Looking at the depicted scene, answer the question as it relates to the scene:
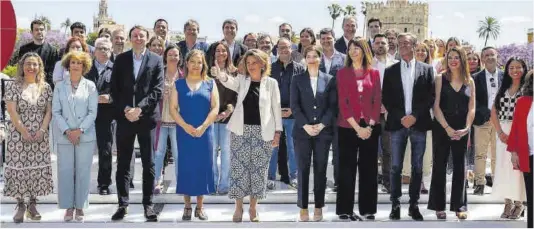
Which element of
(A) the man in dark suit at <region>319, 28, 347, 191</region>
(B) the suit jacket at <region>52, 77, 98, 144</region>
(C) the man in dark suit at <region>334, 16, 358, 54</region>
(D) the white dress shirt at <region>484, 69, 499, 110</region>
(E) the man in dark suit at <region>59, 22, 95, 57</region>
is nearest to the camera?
(B) the suit jacket at <region>52, 77, 98, 144</region>

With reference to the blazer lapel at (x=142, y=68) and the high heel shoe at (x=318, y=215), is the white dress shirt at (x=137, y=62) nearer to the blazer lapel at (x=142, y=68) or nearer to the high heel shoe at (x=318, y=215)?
the blazer lapel at (x=142, y=68)

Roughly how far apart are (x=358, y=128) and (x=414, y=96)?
2.19ft

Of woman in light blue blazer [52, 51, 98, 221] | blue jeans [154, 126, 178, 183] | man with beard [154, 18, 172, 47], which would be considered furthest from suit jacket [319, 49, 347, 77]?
woman in light blue blazer [52, 51, 98, 221]

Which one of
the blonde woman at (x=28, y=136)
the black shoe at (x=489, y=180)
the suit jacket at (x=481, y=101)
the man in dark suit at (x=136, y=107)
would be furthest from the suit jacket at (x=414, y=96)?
the blonde woman at (x=28, y=136)

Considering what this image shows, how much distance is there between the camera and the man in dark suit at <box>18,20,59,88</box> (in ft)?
24.8

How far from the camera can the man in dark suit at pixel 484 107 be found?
699 centimetres

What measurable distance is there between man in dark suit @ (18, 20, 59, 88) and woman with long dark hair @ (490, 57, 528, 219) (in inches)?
190

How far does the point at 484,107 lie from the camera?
7.01 meters

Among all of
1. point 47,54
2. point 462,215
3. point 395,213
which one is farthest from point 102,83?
point 462,215

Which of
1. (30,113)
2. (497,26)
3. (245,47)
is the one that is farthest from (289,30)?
(497,26)

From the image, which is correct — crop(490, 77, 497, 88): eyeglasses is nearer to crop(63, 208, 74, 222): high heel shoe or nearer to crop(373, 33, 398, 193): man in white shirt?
crop(373, 33, 398, 193): man in white shirt

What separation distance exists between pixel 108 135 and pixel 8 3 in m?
1.81

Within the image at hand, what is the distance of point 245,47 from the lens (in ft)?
25.0

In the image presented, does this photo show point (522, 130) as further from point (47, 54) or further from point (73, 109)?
point (47, 54)
